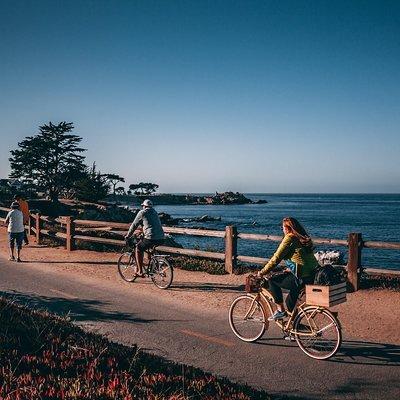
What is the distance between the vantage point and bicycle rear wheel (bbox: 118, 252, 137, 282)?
37.9ft

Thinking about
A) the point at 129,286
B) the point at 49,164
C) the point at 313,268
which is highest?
the point at 49,164

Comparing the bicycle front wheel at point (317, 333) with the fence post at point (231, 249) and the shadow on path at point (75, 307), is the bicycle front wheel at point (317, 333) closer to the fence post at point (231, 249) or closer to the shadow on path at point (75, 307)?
the shadow on path at point (75, 307)

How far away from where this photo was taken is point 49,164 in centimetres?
5988

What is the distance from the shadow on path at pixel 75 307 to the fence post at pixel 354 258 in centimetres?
531

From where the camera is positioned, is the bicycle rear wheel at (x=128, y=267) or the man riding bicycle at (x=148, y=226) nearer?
the man riding bicycle at (x=148, y=226)

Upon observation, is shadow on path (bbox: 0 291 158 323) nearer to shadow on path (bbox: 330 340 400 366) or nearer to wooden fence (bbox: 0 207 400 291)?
shadow on path (bbox: 330 340 400 366)

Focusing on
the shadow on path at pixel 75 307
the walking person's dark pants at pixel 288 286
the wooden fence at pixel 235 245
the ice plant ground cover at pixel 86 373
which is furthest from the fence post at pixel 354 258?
the ice plant ground cover at pixel 86 373

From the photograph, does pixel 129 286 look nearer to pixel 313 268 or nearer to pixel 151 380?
pixel 313 268

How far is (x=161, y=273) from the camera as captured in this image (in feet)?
35.4

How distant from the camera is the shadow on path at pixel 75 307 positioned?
8086 mm

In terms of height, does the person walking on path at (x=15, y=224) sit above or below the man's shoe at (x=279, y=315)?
above

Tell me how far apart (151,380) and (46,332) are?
222cm

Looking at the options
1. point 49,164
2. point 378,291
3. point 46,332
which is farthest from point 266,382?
point 49,164

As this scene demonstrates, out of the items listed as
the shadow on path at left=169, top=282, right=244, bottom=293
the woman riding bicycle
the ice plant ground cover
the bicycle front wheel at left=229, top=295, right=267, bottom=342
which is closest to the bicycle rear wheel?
the shadow on path at left=169, top=282, right=244, bottom=293
